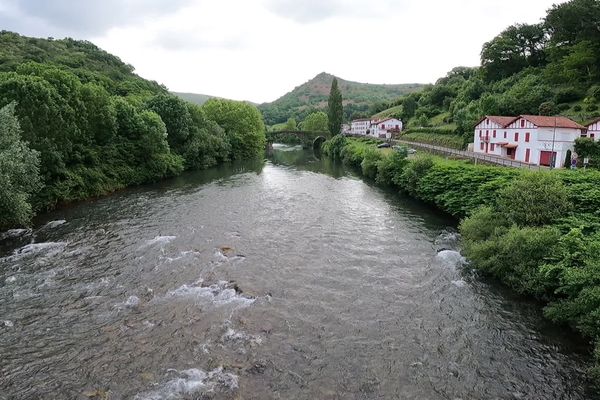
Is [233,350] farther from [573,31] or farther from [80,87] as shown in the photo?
[573,31]

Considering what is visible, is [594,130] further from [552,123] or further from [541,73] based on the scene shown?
[541,73]

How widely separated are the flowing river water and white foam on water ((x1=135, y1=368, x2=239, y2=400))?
0.06 meters

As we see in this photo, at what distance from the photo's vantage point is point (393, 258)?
1112 inches

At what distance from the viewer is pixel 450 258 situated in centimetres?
2808

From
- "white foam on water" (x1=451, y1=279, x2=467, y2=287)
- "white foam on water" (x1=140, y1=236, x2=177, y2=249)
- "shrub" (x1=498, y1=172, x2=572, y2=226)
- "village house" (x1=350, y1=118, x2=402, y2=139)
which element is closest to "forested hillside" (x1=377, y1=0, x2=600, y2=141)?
"village house" (x1=350, y1=118, x2=402, y2=139)

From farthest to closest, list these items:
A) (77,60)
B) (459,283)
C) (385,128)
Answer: (385,128) → (77,60) → (459,283)

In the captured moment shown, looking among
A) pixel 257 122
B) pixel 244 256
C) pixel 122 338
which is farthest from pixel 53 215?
pixel 257 122

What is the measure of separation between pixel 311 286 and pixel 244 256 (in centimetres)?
656

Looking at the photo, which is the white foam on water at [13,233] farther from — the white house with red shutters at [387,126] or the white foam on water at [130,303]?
the white house with red shutters at [387,126]

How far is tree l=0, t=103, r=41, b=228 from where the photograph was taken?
91.5 ft

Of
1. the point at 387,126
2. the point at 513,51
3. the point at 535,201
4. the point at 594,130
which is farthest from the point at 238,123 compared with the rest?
the point at 535,201

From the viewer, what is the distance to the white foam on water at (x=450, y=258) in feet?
88.7

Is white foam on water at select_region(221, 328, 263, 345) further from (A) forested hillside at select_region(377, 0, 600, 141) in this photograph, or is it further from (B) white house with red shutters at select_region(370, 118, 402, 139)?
(B) white house with red shutters at select_region(370, 118, 402, 139)

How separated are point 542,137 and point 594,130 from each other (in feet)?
17.8
